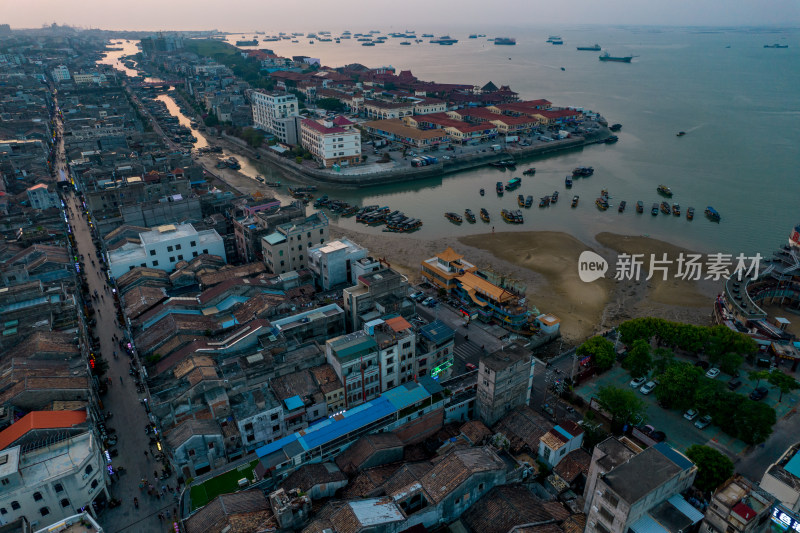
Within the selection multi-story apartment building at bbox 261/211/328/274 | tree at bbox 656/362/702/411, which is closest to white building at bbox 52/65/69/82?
multi-story apartment building at bbox 261/211/328/274

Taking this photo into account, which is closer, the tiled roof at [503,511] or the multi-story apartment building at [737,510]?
the multi-story apartment building at [737,510]

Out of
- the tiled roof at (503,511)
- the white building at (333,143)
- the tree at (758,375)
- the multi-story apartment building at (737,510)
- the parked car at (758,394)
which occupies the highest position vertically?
the white building at (333,143)

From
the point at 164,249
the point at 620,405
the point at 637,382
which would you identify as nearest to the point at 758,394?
the point at 637,382

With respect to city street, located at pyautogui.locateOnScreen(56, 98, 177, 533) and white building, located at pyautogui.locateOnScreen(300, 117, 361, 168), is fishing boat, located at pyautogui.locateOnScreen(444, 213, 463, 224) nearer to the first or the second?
white building, located at pyautogui.locateOnScreen(300, 117, 361, 168)

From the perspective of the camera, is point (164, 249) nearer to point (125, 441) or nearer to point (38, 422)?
point (125, 441)

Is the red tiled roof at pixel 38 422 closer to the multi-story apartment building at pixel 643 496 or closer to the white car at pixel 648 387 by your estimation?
the multi-story apartment building at pixel 643 496

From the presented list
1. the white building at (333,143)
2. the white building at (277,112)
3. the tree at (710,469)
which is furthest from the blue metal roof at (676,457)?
the white building at (277,112)

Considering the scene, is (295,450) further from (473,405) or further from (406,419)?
(473,405)
